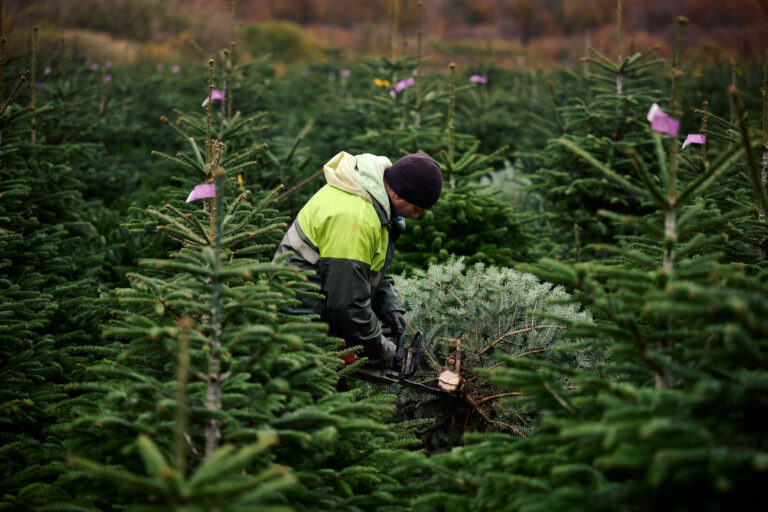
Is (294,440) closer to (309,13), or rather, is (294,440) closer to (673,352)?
(673,352)

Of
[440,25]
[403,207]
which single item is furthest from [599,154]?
[440,25]

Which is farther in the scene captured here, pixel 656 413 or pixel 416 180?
pixel 416 180

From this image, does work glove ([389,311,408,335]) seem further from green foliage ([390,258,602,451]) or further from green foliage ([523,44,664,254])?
green foliage ([523,44,664,254])

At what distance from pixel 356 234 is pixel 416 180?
528mm

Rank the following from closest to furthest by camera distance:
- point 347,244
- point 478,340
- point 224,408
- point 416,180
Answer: point 224,408, point 347,244, point 416,180, point 478,340

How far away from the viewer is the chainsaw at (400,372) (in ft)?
10.3

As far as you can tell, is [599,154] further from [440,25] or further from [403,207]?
[440,25]

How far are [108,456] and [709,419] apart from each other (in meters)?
2.21

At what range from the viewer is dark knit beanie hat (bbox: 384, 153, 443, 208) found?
3139 mm

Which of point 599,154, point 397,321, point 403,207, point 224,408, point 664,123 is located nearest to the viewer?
point 664,123

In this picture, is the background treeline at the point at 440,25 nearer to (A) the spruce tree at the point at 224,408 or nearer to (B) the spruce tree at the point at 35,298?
(B) the spruce tree at the point at 35,298

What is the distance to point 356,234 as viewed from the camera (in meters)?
2.88

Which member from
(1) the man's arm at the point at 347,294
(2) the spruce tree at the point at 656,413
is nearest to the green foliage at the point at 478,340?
(1) the man's arm at the point at 347,294

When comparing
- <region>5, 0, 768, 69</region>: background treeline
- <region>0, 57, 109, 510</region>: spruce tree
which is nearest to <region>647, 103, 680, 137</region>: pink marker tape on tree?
<region>0, 57, 109, 510</region>: spruce tree
